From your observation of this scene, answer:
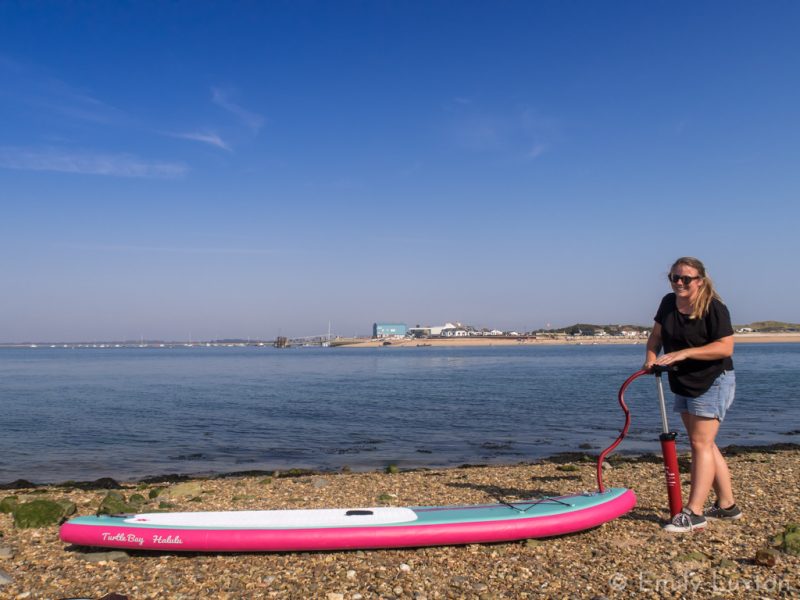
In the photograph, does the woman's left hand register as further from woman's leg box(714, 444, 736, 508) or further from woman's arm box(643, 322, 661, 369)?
woman's leg box(714, 444, 736, 508)

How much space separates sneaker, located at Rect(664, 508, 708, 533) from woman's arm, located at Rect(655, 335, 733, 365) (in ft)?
5.41

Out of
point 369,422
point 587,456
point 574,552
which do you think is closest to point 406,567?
point 574,552

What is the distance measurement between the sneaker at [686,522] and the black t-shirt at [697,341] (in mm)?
1244

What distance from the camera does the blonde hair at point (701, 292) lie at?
6.02 m

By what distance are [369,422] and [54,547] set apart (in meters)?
15.9

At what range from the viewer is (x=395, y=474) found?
11.8 metres

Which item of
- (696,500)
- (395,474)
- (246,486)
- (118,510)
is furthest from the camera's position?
(395,474)

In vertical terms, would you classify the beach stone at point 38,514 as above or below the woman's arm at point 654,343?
below

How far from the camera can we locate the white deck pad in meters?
6.04

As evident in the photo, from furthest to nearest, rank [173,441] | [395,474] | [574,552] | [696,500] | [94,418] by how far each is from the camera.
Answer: [94,418]
[173,441]
[395,474]
[696,500]
[574,552]

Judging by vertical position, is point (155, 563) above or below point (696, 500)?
below

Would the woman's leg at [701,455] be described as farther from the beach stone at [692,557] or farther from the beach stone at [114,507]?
the beach stone at [114,507]

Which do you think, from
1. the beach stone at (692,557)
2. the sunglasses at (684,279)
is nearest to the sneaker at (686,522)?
the beach stone at (692,557)

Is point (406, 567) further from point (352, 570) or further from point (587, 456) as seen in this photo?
point (587, 456)
